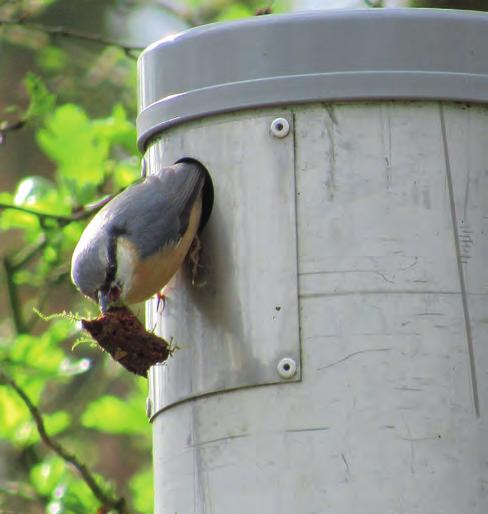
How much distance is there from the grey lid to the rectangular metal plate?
0.08 metres

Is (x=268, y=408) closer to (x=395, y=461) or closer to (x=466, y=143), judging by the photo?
(x=395, y=461)

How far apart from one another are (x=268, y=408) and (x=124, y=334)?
0.44 m

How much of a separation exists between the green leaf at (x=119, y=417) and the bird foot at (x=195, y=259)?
6.34 ft

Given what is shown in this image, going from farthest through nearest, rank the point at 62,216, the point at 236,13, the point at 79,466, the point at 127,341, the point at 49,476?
the point at 236,13
the point at 62,216
the point at 49,476
the point at 79,466
the point at 127,341

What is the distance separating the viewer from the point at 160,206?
4148mm

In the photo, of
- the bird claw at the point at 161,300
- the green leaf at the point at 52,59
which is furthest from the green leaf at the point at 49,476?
the green leaf at the point at 52,59

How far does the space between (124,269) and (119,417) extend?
195cm

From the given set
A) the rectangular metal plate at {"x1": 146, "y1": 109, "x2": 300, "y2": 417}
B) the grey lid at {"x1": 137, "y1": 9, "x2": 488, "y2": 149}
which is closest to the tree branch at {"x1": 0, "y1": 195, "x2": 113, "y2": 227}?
the rectangular metal plate at {"x1": 146, "y1": 109, "x2": 300, "y2": 417}

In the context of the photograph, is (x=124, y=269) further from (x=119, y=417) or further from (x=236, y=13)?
(x=236, y=13)

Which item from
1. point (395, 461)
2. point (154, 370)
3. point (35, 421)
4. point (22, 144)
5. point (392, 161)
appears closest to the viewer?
point (395, 461)

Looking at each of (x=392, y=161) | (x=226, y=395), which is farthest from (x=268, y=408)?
(x=392, y=161)

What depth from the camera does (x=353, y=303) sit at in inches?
146

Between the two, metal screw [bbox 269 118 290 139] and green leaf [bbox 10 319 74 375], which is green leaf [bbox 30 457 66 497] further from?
metal screw [bbox 269 118 290 139]

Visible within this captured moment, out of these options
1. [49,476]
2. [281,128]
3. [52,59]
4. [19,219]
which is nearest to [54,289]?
[19,219]
